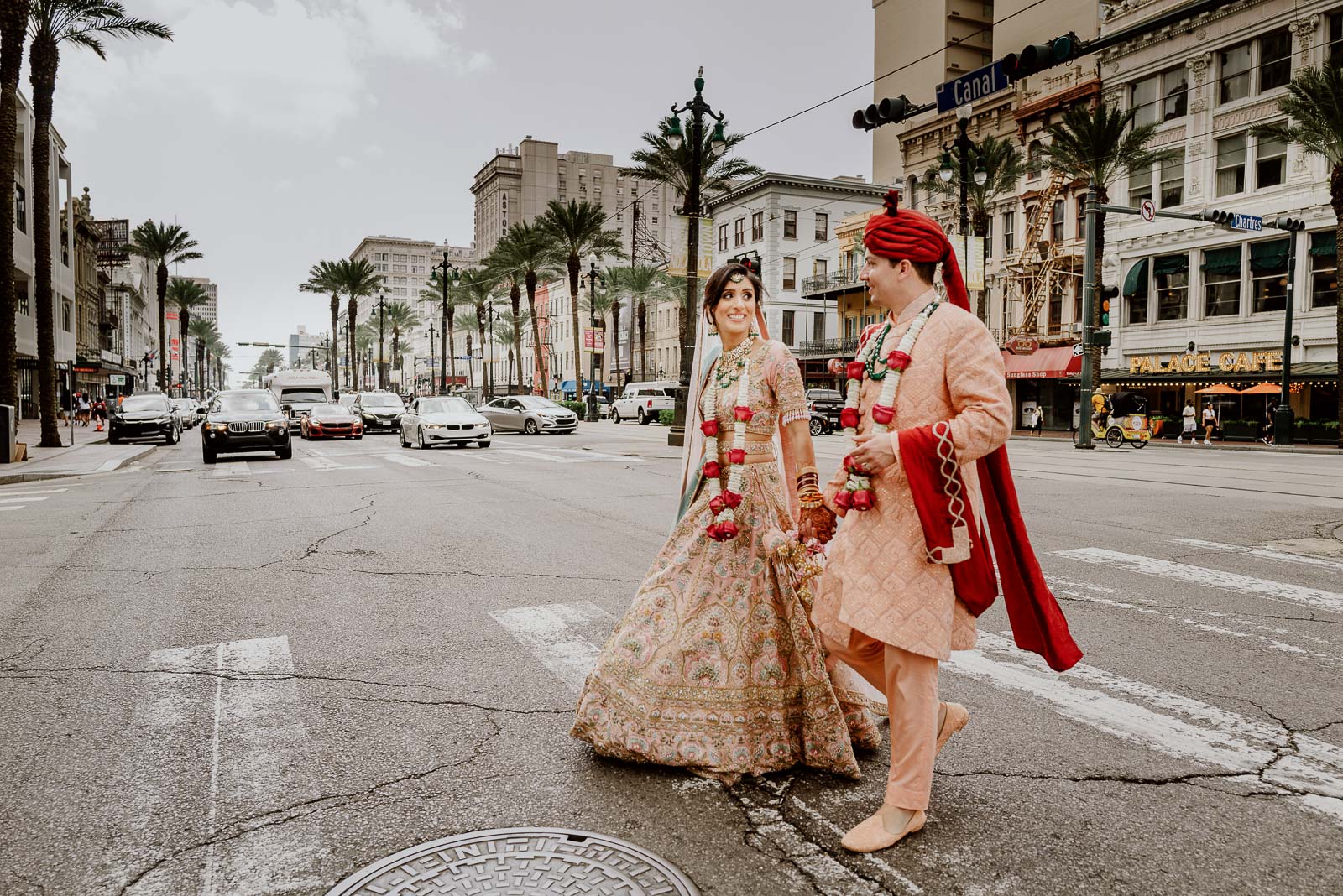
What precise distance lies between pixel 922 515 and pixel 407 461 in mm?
18290

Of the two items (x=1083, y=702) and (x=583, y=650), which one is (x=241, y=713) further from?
(x=1083, y=702)

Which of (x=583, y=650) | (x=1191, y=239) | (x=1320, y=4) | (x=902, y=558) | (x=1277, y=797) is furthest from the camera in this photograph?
(x=1191, y=239)

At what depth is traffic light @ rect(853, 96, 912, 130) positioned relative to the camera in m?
13.6

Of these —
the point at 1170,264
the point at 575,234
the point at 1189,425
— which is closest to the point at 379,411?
the point at 575,234

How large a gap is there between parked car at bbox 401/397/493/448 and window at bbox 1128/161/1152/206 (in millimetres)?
26953

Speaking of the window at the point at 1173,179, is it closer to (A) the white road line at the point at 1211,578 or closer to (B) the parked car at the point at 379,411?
(B) the parked car at the point at 379,411

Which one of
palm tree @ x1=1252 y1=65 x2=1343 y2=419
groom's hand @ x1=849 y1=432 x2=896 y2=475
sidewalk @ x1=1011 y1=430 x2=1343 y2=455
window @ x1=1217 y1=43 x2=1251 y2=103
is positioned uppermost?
window @ x1=1217 y1=43 x2=1251 y2=103

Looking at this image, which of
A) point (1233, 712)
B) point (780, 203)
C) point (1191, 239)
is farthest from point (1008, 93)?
point (1233, 712)

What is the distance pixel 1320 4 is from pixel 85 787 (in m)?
38.7

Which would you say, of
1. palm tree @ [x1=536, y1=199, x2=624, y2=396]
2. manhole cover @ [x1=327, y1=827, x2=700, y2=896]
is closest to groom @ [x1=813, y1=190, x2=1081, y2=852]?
manhole cover @ [x1=327, y1=827, x2=700, y2=896]

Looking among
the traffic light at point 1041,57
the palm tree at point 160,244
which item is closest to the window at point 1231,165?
the traffic light at point 1041,57

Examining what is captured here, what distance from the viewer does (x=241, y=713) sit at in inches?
164

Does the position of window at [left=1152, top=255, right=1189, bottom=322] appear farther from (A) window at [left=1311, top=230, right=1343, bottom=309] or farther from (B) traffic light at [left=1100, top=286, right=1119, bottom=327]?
(B) traffic light at [left=1100, top=286, right=1119, bottom=327]

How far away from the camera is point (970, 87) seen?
12516 millimetres
